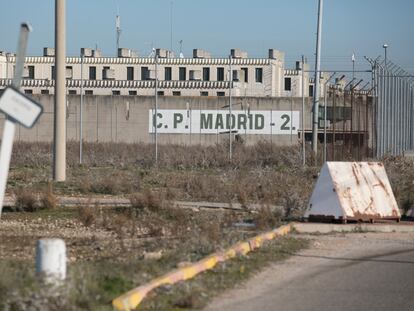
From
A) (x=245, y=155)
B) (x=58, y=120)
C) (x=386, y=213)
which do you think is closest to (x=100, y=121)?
(x=245, y=155)

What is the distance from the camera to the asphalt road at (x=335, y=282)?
360 inches

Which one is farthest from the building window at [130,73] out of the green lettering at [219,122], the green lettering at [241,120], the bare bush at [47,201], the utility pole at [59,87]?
the bare bush at [47,201]

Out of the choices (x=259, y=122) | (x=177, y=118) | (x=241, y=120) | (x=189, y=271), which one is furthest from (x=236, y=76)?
(x=189, y=271)

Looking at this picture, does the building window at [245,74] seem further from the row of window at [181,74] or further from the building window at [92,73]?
the building window at [92,73]

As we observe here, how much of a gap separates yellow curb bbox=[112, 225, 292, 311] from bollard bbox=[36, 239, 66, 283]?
0.61 metres

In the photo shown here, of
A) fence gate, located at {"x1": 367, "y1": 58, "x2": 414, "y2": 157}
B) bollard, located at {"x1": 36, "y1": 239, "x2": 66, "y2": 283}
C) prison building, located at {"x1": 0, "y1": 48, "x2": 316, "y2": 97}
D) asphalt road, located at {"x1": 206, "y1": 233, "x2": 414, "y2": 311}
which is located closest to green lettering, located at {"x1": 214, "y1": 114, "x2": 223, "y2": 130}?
prison building, located at {"x1": 0, "y1": 48, "x2": 316, "y2": 97}

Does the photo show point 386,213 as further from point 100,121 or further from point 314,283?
Result: point 100,121

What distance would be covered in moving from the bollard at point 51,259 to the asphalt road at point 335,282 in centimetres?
169

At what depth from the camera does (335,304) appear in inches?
362

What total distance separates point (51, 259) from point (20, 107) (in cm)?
173

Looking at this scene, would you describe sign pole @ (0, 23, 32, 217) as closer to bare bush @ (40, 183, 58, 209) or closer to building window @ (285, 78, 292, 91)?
bare bush @ (40, 183, 58, 209)

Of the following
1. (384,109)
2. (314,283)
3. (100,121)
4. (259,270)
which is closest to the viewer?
(314,283)

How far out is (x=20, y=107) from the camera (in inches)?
344

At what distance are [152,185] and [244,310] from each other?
17.4 metres
